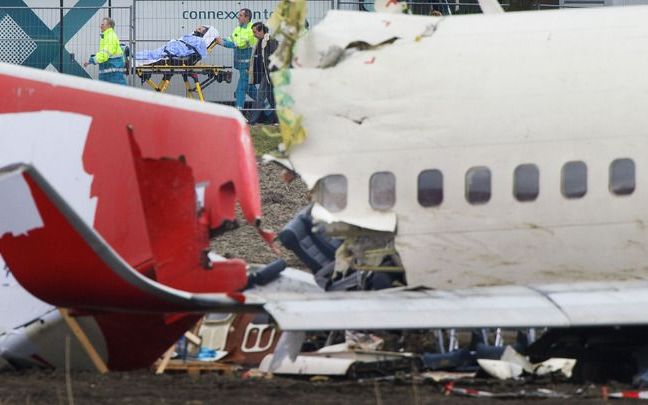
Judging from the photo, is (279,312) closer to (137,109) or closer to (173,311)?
(173,311)

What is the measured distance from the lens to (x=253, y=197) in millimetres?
15023

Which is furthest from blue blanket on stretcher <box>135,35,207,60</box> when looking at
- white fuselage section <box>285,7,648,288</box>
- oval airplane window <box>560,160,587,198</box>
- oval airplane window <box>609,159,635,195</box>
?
oval airplane window <box>609,159,635,195</box>

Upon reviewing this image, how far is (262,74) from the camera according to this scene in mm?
30141

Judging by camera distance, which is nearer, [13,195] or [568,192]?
[13,195]

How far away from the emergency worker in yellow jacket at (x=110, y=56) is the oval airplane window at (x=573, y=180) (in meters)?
15.3

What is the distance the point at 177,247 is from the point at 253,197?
84cm

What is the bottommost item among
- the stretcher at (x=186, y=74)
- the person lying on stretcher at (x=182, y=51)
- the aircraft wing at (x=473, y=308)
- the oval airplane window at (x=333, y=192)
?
the aircraft wing at (x=473, y=308)

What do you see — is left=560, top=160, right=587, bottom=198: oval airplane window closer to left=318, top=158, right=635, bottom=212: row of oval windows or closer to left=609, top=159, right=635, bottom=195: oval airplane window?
left=318, top=158, right=635, bottom=212: row of oval windows

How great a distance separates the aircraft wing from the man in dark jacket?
603 inches

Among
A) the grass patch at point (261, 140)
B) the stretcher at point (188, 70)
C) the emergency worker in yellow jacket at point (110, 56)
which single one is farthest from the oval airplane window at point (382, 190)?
the stretcher at point (188, 70)

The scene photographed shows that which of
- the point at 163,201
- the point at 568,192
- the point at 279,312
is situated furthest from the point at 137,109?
the point at 568,192

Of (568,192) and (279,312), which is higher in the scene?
(568,192)

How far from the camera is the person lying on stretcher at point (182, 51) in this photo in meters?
30.1

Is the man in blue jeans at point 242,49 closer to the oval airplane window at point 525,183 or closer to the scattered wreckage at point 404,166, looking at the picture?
the scattered wreckage at point 404,166
